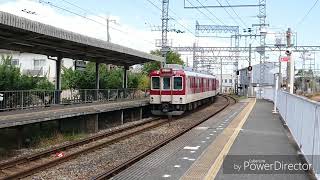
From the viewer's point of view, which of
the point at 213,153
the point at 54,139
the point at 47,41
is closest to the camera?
the point at 213,153

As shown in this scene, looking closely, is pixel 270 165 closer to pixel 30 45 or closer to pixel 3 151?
pixel 3 151

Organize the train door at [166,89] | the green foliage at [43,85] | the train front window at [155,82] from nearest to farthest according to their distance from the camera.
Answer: the train door at [166,89]
the train front window at [155,82]
the green foliage at [43,85]

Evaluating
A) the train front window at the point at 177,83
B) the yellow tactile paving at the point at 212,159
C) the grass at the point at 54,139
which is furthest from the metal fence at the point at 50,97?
the yellow tactile paving at the point at 212,159

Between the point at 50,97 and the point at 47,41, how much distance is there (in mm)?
3686

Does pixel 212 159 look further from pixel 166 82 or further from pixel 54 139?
pixel 166 82

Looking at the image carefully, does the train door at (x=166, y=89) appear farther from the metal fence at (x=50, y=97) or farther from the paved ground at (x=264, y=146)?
the paved ground at (x=264, y=146)

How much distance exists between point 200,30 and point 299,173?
4597 cm

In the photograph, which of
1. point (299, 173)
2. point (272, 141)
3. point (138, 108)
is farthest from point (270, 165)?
point (138, 108)

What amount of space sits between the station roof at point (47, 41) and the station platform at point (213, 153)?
5.96 meters

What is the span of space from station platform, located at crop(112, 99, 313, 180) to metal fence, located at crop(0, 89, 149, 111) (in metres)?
6.94

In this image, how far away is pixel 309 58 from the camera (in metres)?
73.3

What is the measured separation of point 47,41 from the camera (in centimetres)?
1850

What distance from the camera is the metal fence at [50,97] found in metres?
17.8

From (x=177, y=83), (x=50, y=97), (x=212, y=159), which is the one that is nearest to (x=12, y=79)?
(x=50, y=97)
